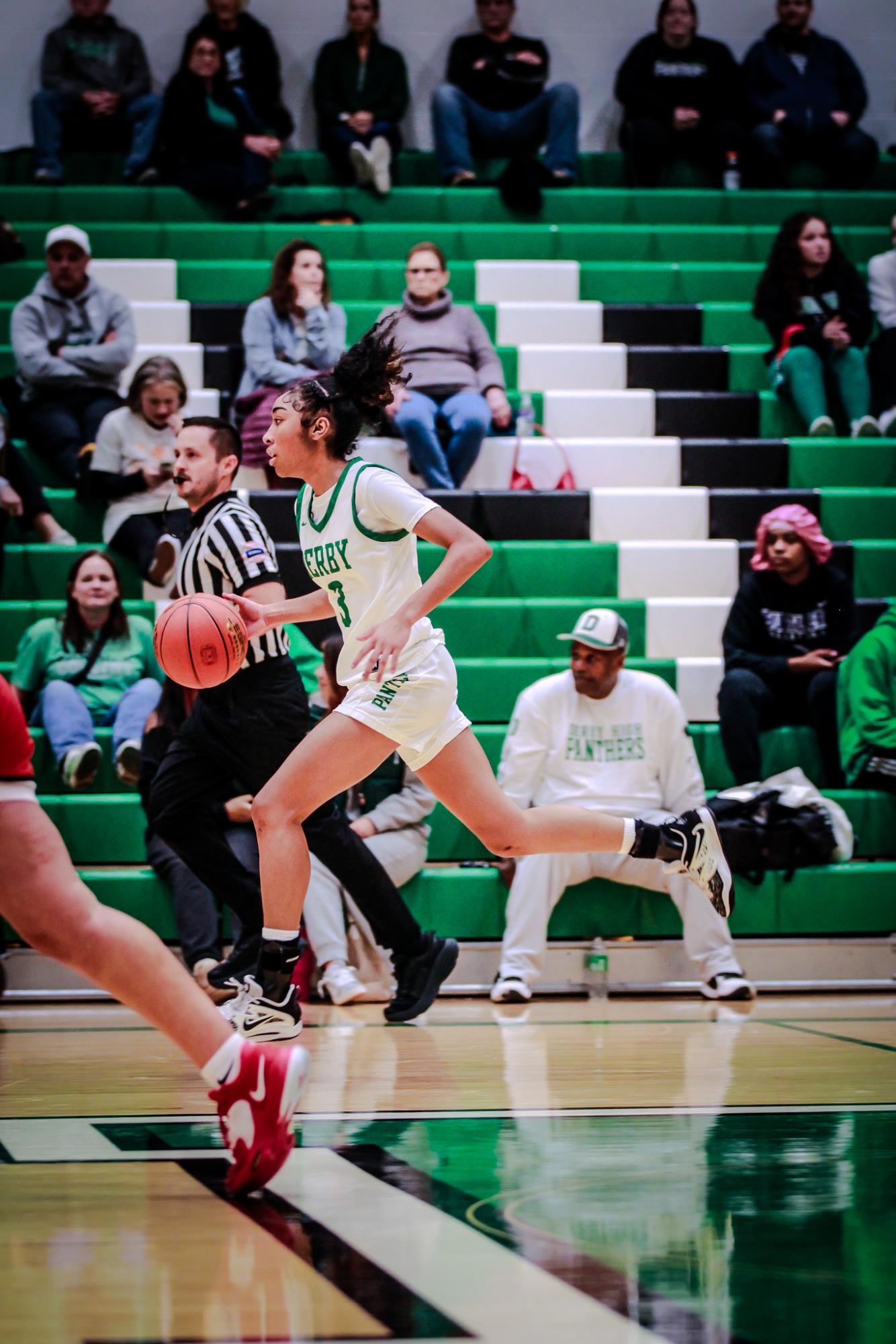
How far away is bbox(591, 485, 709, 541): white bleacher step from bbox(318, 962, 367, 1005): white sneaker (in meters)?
2.93

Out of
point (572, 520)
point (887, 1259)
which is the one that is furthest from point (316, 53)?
point (887, 1259)

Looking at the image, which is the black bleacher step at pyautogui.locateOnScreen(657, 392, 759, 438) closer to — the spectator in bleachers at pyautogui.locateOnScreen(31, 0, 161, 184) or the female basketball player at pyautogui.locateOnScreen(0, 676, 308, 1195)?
the spectator in bleachers at pyautogui.locateOnScreen(31, 0, 161, 184)

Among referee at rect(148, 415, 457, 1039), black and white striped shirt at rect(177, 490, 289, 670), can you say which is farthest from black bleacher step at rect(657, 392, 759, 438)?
black and white striped shirt at rect(177, 490, 289, 670)

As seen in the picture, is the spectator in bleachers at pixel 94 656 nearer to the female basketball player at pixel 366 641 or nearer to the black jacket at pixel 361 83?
the female basketball player at pixel 366 641

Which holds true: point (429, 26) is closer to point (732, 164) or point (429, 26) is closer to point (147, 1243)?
point (732, 164)

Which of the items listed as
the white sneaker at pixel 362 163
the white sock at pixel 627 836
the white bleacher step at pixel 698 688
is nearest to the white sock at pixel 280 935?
the white sock at pixel 627 836

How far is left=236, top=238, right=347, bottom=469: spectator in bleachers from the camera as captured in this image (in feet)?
24.7

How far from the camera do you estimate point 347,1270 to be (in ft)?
6.85

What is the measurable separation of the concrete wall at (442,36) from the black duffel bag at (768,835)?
611cm

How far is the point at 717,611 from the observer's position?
7.23m

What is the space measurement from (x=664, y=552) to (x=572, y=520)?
0.48 metres

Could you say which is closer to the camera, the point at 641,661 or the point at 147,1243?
the point at 147,1243

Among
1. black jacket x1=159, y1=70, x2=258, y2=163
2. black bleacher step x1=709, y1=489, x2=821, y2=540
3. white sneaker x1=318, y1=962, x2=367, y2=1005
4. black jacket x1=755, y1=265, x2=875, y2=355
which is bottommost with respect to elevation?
white sneaker x1=318, y1=962, x2=367, y2=1005

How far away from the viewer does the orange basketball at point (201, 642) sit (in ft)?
12.2
